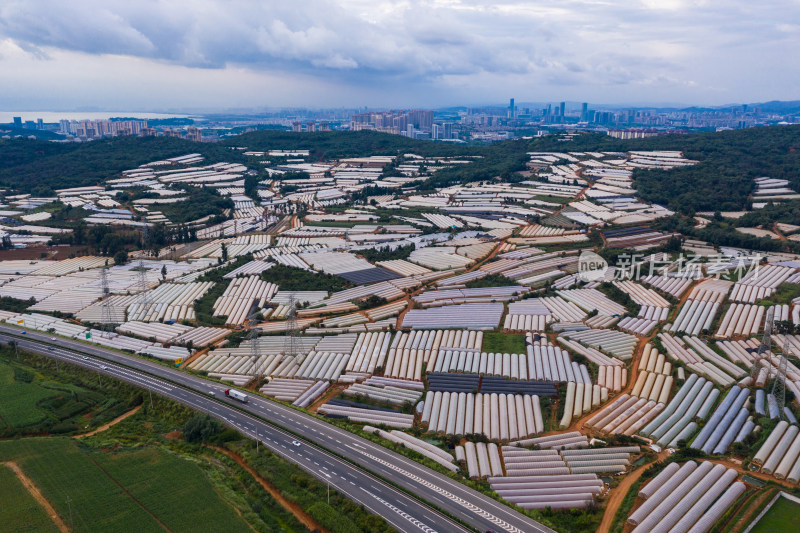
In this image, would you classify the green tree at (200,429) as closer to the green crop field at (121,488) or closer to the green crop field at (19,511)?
the green crop field at (121,488)

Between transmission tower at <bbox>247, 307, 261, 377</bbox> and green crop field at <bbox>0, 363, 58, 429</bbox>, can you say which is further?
transmission tower at <bbox>247, 307, 261, 377</bbox>

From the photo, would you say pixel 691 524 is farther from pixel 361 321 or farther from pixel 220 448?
pixel 361 321

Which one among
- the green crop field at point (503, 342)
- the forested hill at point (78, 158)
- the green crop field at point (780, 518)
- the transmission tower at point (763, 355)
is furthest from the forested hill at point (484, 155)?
the green crop field at point (780, 518)

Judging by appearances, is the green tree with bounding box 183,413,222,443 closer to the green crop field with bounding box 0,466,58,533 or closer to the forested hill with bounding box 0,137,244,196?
the green crop field with bounding box 0,466,58,533

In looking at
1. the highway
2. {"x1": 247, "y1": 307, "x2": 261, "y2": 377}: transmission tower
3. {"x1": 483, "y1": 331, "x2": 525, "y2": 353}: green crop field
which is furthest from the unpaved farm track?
{"x1": 483, "y1": 331, "x2": 525, "y2": 353}: green crop field

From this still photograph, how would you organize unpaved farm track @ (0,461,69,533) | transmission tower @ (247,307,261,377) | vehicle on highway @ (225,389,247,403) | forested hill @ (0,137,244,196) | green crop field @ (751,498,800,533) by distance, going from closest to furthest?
green crop field @ (751,498,800,533) → unpaved farm track @ (0,461,69,533) → vehicle on highway @ (225,389,247,403) → transmission tower @ (247,307,261,377) → forested hill @ (0,137,244,196)

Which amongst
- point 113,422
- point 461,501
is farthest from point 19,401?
point 461,501
